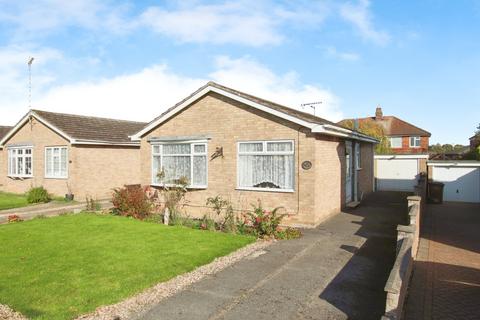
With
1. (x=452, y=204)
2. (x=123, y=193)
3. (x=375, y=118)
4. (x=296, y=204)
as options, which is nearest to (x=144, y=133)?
(x=123, y=193)

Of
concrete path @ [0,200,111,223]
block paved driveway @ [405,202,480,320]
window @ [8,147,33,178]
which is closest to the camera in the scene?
block paved driveway @ [405,202,480,320]

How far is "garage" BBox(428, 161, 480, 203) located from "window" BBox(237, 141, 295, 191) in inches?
545

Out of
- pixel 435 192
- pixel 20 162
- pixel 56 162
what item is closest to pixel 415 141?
pixel 435 192

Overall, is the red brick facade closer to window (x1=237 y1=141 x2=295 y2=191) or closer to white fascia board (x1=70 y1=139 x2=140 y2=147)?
white fascia board (x1=70 y1=139 x2=140 y2=147)

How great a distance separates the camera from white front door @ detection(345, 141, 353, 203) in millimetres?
15377

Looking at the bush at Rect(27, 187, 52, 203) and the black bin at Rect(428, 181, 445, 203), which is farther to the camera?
the black bin at Rect(428, 181, 445, 203)

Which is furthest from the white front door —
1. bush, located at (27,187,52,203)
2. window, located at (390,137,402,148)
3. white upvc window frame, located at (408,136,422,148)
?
white upvc window frame, located at (408,136,422,148)

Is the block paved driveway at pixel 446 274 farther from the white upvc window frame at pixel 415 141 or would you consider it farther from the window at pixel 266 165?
the white upvc window frame at pixel 415 141

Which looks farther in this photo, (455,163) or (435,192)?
(455,163)

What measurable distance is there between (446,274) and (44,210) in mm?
15199

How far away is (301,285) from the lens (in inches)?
256

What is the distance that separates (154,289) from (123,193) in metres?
7.95

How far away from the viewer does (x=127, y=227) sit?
37.9 feet

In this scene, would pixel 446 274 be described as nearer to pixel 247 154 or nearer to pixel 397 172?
pixel 247 154
